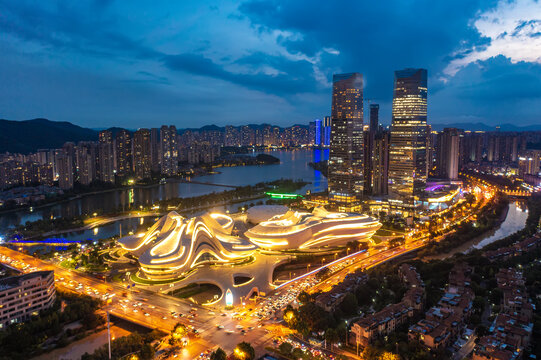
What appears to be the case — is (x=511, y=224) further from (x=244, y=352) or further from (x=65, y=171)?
(x=65, y=171)

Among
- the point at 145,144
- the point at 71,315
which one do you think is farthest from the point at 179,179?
the point at 71,315

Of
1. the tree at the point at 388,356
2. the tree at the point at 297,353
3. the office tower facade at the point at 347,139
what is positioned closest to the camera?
the tree at the point at 388,356

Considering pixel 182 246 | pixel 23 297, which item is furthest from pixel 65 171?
pixel 23 297

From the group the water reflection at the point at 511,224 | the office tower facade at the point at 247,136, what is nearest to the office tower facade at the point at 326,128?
the office tower facade at the point at 247,136

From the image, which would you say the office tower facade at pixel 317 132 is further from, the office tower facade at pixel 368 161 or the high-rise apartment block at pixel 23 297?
the high-rise apartment block at pixel 23 297

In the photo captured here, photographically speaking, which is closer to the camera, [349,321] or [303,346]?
[303,346]

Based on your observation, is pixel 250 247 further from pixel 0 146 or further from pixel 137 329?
pixel 0 146
